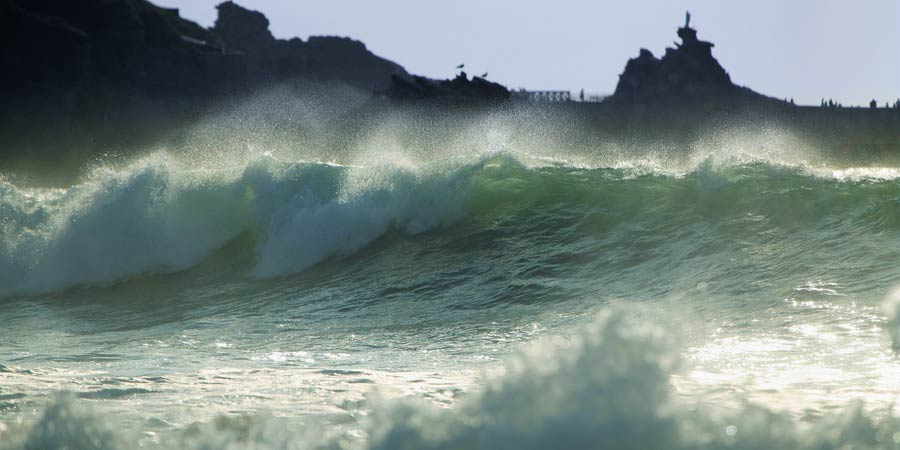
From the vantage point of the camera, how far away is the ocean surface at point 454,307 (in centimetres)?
309

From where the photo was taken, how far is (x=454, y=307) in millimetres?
9148

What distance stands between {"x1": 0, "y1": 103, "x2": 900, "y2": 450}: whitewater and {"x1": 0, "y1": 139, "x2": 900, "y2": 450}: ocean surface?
0.02m

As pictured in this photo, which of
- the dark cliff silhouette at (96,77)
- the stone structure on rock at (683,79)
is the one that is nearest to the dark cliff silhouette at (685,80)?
the stone structure on rock at (683,79)

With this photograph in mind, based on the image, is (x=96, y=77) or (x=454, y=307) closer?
(x=454, y=307)

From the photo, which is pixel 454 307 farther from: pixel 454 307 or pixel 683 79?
pixel 683 79

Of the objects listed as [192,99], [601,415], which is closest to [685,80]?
[192,99]

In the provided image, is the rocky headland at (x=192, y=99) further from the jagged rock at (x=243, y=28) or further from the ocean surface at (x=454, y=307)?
the ocean surface at (x=454, y=307)

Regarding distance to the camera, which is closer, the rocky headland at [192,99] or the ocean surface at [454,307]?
the ocean surface at [454,307]

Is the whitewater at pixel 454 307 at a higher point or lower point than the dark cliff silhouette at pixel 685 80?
lower

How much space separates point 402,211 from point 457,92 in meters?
30.9

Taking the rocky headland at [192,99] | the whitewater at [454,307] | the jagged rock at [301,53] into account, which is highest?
the jagged rock at [301,53]

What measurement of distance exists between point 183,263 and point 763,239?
7.42 meters

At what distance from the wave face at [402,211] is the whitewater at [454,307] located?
1.7 inches

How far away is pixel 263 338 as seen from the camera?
7883 millimetres
